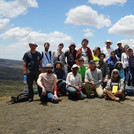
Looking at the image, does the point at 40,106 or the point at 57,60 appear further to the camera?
the point at 57,60

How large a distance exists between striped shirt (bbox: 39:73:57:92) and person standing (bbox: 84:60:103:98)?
5.65 ft

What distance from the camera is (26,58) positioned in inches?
315

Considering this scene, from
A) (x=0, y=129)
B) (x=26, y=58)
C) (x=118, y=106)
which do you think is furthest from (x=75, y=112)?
(x=26, y=58)

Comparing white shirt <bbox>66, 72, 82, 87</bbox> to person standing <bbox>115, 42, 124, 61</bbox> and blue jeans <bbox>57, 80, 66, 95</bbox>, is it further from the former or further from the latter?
person standing <bbox>115, 42, 124, 61</bbox>

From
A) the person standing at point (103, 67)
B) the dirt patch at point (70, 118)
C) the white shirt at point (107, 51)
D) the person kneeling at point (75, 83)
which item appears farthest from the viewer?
the white shirt at point (107, 51)

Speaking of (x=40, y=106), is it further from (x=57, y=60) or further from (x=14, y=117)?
(x=57, y=60)

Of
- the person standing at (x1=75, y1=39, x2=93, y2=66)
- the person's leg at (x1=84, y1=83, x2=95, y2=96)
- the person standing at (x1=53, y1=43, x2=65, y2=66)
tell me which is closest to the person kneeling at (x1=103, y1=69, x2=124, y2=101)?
the person's leg at (x1=84, y1=83, x2=95, y2=96)

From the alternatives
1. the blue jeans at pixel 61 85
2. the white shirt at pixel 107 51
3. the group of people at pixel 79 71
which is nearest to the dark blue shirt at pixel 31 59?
the group of people at pixel 79 71

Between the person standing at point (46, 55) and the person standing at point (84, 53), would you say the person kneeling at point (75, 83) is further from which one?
the person standing at point (46, 55)

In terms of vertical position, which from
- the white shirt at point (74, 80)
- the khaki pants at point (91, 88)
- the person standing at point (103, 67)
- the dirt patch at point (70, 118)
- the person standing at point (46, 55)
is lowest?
the dirt patch at point (70, 118)

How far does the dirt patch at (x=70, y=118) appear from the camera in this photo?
5.12 m

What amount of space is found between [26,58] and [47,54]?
1683 mm

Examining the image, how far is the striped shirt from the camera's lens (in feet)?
27.0

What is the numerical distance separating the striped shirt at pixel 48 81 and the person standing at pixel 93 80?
5.65ft
